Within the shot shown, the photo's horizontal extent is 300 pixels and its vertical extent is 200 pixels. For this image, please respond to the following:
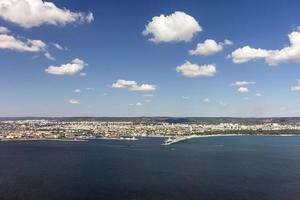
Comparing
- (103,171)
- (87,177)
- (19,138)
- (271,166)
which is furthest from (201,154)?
(19,138)

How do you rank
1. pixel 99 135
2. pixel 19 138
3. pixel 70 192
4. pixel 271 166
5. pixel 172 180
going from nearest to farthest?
pixel 70 192
pixel 172 180
pixel 271 166
pixel 19 138
pixel 99 135

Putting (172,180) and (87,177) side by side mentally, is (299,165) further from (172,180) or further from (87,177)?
(87,177)

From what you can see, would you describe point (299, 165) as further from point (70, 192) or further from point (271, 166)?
point (70, 192)

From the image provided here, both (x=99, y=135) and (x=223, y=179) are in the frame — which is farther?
(x=99, y=135)

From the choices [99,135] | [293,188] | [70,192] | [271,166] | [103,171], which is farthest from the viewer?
[99,135]

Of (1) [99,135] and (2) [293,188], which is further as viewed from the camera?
(1) [99,135]

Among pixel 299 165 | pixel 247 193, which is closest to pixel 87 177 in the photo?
pixel 247 193
